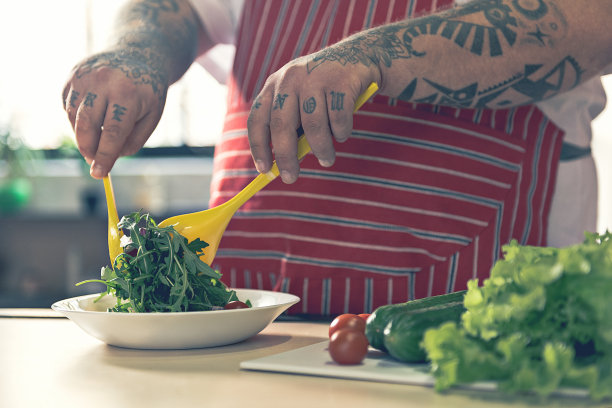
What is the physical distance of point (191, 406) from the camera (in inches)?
23.9

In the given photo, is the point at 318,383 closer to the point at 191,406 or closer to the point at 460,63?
the point at 191,406

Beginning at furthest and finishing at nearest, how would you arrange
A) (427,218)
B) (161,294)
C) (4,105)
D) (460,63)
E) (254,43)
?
(4,105), (254,43), (427,218), (460,63), (161,294)

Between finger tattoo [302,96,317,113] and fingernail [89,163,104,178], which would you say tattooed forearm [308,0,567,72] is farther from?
fingernail [89,163,104,178]

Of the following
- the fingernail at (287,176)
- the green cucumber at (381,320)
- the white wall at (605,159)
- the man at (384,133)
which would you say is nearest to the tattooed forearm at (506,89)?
the man at (384,133)

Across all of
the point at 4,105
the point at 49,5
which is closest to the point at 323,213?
the point at 4,105

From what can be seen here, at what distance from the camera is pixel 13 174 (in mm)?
3979

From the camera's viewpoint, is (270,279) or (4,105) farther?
(4,105)

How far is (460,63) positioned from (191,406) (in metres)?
0.69

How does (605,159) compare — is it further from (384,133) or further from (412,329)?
(412,329)

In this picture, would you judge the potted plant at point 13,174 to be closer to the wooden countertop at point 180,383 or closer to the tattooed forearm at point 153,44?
the tattooed forearm at point 153,44

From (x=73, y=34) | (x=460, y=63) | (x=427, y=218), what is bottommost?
(x=427, y=218)

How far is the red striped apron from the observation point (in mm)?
1203

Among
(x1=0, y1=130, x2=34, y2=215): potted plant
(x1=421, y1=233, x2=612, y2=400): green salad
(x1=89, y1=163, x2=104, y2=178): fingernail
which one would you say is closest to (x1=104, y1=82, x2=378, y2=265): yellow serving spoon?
(x1=89, y1=163, x2=104, y2=178): fingernail

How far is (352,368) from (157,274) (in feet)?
1.01
